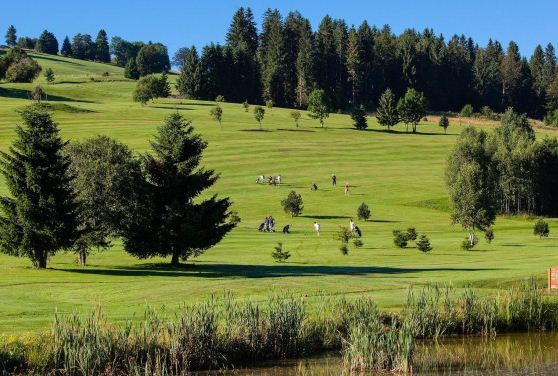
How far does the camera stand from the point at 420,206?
86.9m

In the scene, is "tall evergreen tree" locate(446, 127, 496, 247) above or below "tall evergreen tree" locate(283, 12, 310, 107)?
below

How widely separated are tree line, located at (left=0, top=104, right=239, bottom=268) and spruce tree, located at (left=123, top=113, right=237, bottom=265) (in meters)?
0.06

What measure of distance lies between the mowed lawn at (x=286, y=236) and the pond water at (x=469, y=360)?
3794 mm

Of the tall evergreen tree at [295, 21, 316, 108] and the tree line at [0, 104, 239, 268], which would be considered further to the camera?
the tall evergreen tree at [295, 21, 316, 108]

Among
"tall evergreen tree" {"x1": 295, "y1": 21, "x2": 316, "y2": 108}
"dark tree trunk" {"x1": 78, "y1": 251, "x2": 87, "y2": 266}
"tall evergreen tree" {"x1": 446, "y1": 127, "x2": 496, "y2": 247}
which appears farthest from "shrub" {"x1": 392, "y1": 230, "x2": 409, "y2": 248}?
"tall evergreen tree" {"x1": 295, "y1": 21, "x2": 316, "y2": 108}

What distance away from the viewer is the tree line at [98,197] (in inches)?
1638

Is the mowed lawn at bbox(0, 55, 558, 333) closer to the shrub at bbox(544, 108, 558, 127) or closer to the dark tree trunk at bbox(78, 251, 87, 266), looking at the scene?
the dark tree trunk at bbox(78, 251, 87, 266)

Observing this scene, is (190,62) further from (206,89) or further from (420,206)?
(420,206)

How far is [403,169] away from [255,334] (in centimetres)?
8689

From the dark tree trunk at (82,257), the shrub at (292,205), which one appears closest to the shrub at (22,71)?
the shrub at (292,205)

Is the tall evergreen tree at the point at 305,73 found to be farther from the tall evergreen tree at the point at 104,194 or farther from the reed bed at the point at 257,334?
the reed bed at the point at 257,334

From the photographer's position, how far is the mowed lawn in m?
33.2

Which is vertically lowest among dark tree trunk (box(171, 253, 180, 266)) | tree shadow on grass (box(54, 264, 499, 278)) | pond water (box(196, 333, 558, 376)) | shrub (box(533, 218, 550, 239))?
pond water (box(196, 333, 558, 376))

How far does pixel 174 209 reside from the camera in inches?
1775
